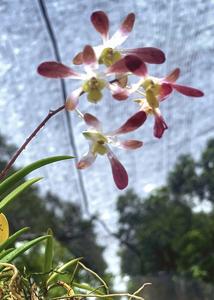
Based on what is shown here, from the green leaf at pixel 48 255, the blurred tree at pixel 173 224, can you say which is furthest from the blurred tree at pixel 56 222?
the green leaf at pixel 48 255

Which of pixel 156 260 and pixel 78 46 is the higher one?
pixel 78 46

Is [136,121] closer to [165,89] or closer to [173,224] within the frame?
[165,89]

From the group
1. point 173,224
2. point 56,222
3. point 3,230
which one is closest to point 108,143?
point 3,230

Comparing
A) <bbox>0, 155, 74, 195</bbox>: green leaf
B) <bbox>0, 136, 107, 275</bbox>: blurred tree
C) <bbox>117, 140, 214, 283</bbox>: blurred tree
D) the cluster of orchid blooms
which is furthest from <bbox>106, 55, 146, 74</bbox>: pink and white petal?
<bbox>117, 140, 214, 283</bbox>: blurred tree

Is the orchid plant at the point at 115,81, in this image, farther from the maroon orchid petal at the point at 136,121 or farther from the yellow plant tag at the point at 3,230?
the yellow plant tag at the point at 3,230

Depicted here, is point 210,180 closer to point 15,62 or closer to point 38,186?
point 38,186

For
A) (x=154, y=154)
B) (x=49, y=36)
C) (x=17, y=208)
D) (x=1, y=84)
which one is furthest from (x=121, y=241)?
(x=49, y=36)

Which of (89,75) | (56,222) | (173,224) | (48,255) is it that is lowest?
(48,255)
